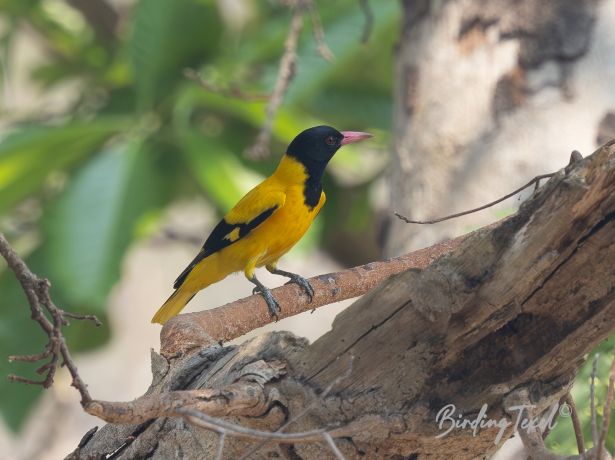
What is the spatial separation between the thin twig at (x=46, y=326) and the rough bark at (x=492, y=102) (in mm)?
2507

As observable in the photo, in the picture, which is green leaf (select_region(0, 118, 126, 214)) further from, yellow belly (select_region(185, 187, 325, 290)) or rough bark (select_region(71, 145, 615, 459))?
rough bark (select_region(71, 145, 615, 459))

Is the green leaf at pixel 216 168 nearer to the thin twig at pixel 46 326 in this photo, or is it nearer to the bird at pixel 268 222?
the bird at pixel 268 222

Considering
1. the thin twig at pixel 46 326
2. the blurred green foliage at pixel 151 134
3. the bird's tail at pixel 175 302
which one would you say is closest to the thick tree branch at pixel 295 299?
the thin twig at pixel 46 326

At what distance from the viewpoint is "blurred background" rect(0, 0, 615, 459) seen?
4324 mm

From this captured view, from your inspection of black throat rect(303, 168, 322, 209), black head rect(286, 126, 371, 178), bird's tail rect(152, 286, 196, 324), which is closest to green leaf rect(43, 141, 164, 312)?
bird's tail rect(152, 286, 196, 324)

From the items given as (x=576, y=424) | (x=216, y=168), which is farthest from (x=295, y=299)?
(x=216, y=168)

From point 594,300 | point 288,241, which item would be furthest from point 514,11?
point 594,300

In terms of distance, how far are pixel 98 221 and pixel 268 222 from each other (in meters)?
1.17

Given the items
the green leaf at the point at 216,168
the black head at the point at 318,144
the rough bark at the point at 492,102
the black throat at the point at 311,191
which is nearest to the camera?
the rough bark at the point at 492,102

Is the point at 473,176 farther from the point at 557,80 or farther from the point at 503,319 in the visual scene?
the point at 503,319

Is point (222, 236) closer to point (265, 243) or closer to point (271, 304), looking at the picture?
point (265, 243)

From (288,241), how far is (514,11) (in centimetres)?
145

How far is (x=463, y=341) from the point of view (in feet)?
7.17

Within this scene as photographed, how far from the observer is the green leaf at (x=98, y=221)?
499 centimetres
